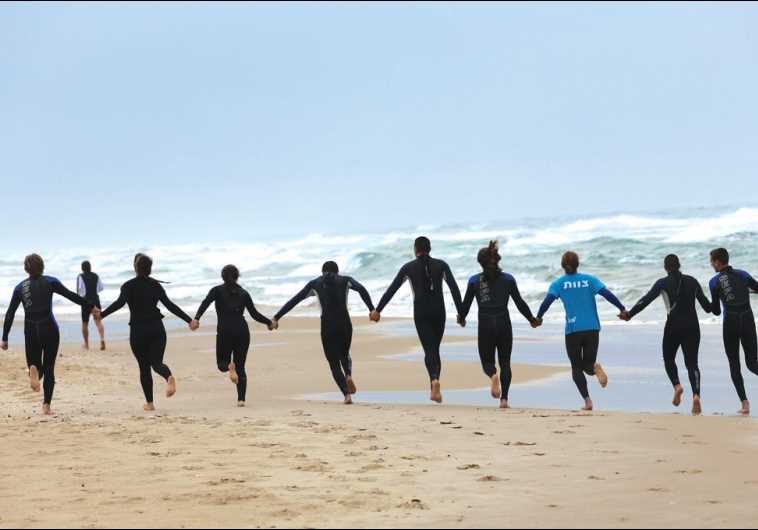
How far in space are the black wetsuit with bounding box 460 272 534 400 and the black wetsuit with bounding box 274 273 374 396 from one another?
138 cm

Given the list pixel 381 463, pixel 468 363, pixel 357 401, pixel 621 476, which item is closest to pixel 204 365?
pixel 468 363

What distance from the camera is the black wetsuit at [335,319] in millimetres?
14164

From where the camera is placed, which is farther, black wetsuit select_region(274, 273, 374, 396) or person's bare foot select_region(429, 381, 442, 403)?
black wetsuit select_region(274, 273, 374, 396)

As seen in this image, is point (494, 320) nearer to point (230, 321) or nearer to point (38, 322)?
point (230, 321)

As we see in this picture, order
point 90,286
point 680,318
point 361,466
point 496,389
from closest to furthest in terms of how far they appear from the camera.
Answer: point 361,466, point 680,318, point 496,389, point 90,286

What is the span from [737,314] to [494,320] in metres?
2.60

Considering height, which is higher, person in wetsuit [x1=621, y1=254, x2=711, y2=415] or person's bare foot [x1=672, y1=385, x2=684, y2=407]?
person in wetsuit [x1=621, y1=254, x2=711, y2=415]

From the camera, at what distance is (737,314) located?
42.8 feet

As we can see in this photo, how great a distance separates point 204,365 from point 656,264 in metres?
25.0

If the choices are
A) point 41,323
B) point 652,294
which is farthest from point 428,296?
point 41,323

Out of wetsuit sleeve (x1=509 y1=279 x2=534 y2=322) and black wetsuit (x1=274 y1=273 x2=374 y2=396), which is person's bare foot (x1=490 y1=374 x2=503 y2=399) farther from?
black wetsuit (x1=274 y1=273 x2=374 y2=396)

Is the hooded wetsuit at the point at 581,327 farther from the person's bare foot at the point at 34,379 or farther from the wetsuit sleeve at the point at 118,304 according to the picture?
the person's bare foot at the point at 34,379

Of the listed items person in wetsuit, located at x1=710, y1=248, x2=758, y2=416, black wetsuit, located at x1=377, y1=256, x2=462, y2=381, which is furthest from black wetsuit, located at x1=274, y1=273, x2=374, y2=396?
person in wetsuit, located at x1=710, y1=248, x2=758, y2=416

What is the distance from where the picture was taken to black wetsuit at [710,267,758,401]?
13023 mm
